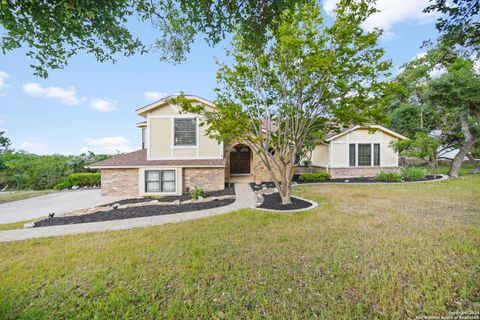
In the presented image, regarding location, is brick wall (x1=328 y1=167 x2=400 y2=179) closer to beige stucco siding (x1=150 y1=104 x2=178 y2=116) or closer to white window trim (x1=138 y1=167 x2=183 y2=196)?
white window trim (x1=138 y1=167 x2=183 y2=196)

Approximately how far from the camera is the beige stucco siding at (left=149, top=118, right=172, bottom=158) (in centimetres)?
1143

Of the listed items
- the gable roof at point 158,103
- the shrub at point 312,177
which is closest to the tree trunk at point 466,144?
the shrub at point 312,177

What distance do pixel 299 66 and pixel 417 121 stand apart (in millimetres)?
19377

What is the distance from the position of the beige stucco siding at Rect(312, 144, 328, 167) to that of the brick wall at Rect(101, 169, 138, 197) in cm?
1418

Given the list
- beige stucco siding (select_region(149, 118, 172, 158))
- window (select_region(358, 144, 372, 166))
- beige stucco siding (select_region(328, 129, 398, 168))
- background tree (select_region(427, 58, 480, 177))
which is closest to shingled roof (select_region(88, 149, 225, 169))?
beige stucco siding (select_region(149, 118, 172, 158))

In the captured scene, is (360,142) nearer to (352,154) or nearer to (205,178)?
(352,154)

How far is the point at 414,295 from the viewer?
2502 mm

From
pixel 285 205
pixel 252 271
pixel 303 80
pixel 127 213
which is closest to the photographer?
pixel 252 271

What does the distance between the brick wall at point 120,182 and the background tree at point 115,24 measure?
837cm

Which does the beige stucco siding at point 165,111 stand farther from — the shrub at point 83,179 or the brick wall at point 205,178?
the shrub at point 83,179

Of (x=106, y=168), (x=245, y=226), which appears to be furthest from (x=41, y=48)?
(x=106, y=168)

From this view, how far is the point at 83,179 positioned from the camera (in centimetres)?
1496

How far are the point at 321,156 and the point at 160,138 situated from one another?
13175mm

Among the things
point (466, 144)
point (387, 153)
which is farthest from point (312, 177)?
point (466, 144)
